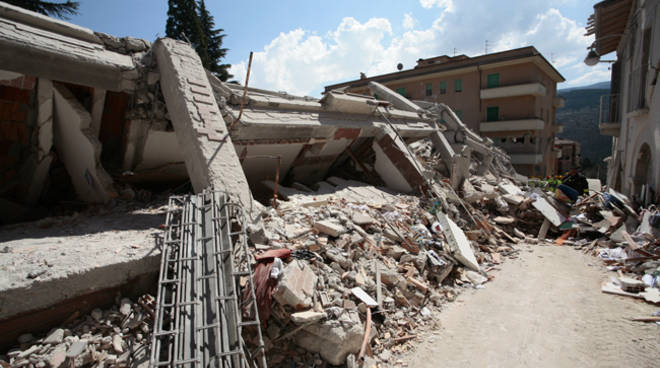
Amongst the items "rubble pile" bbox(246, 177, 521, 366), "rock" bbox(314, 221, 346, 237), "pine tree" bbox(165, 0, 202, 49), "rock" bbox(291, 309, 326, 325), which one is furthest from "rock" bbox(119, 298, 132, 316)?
"pine tree" bbox(165, 0, 202, 49)

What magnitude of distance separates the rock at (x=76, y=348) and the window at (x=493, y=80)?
80.8 ft

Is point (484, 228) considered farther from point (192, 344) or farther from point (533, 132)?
point (533, 132)

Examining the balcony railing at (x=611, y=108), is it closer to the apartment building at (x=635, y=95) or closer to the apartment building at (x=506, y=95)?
the apartment building at (x=635, y=95)

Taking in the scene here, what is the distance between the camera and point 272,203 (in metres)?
6.14

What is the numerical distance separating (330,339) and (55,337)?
8.06 feet

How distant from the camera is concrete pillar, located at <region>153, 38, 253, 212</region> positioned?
476 cm

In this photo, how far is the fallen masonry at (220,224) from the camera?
124 inches

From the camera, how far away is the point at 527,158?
72.2 ft

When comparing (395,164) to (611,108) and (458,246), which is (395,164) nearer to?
(458,246)

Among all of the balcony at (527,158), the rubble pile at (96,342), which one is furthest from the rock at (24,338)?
the balcony at (527,158)

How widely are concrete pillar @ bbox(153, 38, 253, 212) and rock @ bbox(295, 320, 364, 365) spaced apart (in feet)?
5.94

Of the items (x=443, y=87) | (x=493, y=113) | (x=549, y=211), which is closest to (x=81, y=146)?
(x=549, y=211)

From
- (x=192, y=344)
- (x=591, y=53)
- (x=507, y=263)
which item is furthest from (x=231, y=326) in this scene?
(x=591, y=53)

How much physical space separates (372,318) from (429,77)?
75.7ft
